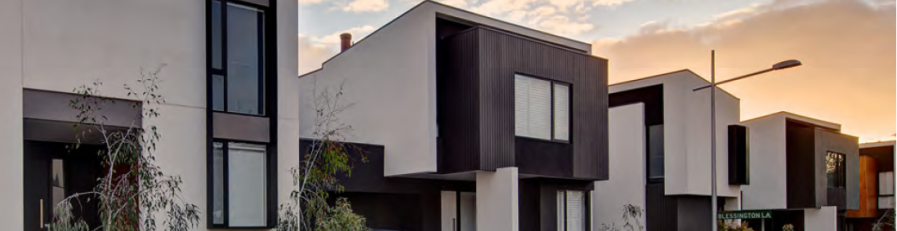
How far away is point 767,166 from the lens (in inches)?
1375

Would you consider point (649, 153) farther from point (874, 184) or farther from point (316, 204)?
point (874, 184)

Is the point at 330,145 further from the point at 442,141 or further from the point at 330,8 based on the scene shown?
the point at 442,141

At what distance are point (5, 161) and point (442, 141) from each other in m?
10.5

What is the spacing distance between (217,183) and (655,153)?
1715 cm

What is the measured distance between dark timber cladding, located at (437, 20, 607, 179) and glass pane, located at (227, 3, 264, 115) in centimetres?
603

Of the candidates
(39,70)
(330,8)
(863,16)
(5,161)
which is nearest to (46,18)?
(39,70)

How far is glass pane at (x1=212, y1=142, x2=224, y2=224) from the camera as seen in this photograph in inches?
601

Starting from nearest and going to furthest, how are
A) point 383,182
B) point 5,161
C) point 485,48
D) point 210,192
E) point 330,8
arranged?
point 5,161 → point 210,192 → point 330,8 → point 485,48 → point 383,182

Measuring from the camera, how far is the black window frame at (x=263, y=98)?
49.9 ft

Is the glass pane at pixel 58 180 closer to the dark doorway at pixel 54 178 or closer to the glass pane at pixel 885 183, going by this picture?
the dark doorway at pixel 54 178

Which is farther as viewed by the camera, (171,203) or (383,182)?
(383,182)

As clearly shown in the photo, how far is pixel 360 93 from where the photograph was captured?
78.0ft

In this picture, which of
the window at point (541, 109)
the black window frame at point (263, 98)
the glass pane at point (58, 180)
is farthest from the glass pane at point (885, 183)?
the glass pane at point (58, 180)

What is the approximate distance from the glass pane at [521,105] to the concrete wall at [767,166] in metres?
16.3
